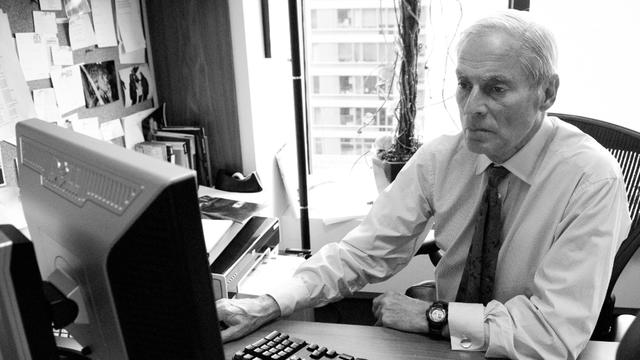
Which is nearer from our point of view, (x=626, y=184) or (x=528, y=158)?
(x=528, y=158)

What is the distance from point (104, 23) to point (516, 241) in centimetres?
134

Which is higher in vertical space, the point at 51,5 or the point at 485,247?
the point at 51,5

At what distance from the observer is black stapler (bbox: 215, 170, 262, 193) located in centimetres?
192

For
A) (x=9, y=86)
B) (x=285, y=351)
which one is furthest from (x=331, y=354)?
(x=9, y=86)

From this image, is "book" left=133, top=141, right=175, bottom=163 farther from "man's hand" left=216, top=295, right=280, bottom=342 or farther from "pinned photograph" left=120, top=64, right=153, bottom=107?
"man's hand" left=216, top=295, right=280, bottom=342

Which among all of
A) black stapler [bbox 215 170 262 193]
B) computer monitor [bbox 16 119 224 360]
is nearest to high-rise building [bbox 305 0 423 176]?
black stapler [bbox 215 170 262 193]

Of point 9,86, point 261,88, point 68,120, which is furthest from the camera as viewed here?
point 261,88

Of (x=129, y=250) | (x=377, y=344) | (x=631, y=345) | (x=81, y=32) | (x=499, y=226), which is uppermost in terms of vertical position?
(x=81, y=32)

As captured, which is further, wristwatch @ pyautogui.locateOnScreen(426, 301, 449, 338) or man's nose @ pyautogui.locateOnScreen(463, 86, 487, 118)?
man's nose @ pyautogui.locateOnScreen(463, 86, 487, 118)

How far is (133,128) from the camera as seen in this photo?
1794mm

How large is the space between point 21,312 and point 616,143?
130cm

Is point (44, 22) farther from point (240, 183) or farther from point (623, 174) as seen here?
point (623, 174)

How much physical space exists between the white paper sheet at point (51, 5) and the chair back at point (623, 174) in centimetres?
137

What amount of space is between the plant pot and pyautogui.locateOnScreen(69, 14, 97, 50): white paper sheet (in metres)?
1.04
